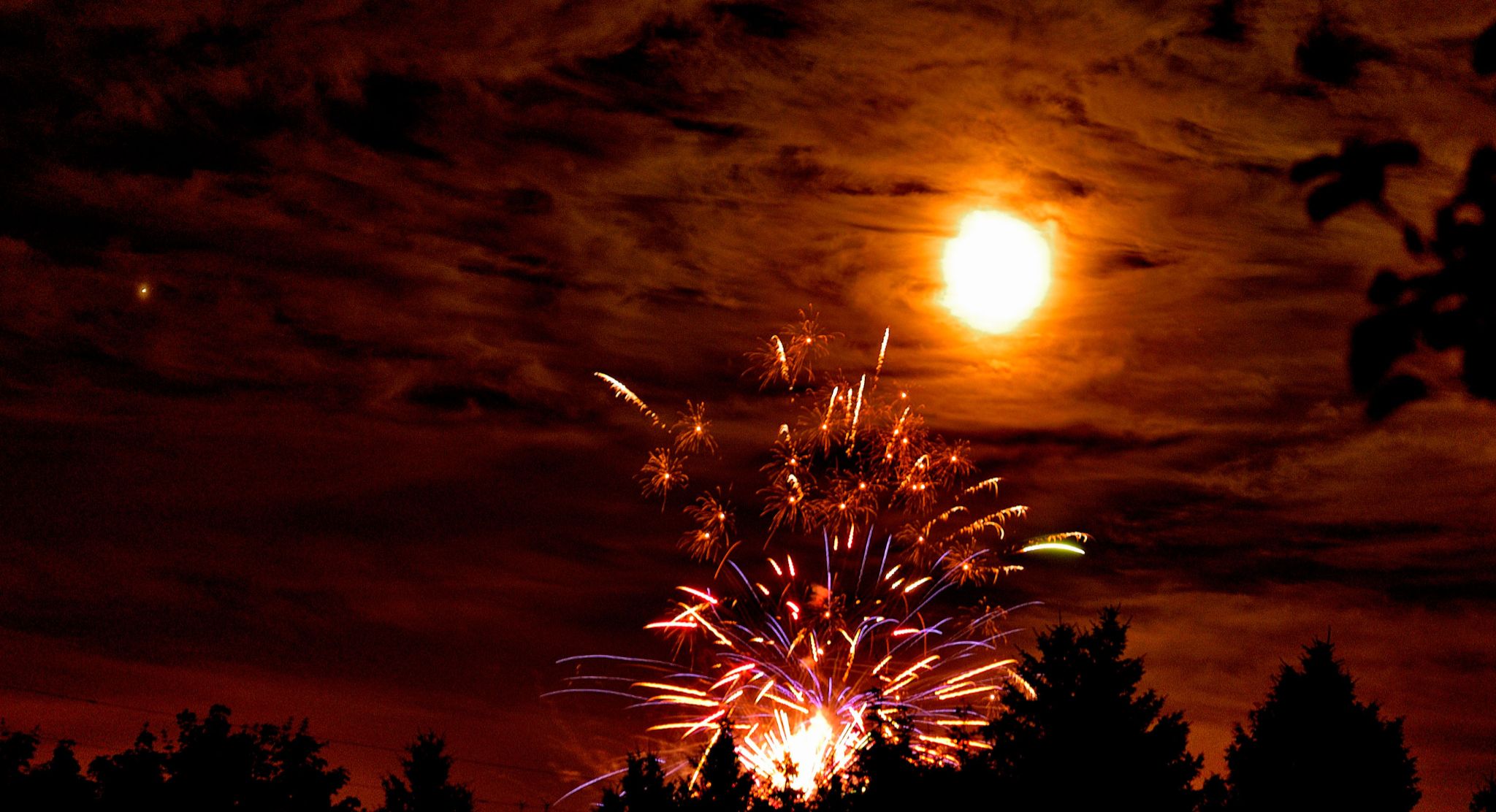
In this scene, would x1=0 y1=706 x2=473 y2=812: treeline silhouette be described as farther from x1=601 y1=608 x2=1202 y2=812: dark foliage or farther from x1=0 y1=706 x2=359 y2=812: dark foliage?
x1=601 y1=608 x2=1202 y2=812: dark foliage

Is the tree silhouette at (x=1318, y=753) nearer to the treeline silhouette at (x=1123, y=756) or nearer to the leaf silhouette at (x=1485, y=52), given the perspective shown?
the treeline silhouette at (x=1123, y=756)

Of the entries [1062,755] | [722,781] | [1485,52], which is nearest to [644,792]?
[722,781]

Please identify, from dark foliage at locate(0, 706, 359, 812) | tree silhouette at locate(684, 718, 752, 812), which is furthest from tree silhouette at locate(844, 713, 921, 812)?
dark foliage at locate(0, 706, 359, 812)

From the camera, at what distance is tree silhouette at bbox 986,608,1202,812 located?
32.5 m

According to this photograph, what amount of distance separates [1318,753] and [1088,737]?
628 centimetres

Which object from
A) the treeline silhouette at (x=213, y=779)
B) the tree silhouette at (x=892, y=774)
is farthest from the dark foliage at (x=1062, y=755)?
the treeline silhouette at (x=213, y=779)

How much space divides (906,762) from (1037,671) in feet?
17.8

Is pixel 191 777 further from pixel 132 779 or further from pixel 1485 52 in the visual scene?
pixel 1485 52

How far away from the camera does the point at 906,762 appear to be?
3209 cm

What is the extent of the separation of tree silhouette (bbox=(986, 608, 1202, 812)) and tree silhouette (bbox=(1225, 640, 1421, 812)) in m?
2.00

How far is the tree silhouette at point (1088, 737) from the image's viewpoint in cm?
3247

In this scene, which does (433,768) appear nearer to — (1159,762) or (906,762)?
(906,762)

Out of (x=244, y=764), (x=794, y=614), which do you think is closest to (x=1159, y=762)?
(x=794, y=614)

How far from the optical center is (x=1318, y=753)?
112ft
